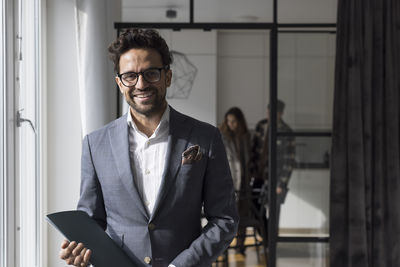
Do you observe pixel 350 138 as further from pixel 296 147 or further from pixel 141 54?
pixel 141 54

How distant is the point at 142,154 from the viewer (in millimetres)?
1709

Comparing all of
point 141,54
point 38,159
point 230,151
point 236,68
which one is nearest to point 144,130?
point 141,54

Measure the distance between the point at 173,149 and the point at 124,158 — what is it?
0.15 meters

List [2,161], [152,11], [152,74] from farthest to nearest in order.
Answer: [152,11] < [2,161] < [152,74]

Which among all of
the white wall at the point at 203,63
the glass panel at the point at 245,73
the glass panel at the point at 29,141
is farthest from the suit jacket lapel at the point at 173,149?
the glass panel at the point at 245,73

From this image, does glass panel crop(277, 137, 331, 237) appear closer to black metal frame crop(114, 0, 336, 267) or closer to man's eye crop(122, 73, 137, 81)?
black metal frame crop(114, 0, 336, 267)

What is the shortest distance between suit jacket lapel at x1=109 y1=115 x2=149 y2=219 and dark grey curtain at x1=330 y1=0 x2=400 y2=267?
99.9 inches

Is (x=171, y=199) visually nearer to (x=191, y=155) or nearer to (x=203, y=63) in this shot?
(x=191, y=155)

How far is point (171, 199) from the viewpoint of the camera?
1.65 meters

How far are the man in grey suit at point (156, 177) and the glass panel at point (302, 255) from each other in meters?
2.48

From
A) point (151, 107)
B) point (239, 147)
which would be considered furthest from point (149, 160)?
point (239, 147)

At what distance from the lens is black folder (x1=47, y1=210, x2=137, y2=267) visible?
5.03 ft

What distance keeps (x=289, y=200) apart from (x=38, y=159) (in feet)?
5.85

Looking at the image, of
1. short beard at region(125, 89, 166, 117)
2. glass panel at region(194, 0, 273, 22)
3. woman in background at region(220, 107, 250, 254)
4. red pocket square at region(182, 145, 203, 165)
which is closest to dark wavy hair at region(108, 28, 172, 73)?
short beard at region(125, 89, 166, 117)
